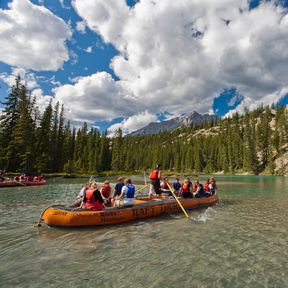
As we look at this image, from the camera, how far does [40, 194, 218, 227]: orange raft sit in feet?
36.6

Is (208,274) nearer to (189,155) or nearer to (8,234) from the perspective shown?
(8,234)

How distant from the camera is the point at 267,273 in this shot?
6.99 m

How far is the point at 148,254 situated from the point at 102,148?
3447 inches

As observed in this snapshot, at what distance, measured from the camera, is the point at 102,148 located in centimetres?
9419

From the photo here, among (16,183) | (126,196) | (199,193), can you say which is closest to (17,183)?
(16,183)

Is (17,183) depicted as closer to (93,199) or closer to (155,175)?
(155,175)

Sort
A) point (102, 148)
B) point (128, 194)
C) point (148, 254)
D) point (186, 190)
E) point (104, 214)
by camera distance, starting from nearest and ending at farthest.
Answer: point (148, 254) < point (104, 214) < point (128, 194) < point (186, 190) < point (102, 148)

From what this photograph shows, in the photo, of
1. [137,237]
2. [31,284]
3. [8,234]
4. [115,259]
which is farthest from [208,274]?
[8,234]

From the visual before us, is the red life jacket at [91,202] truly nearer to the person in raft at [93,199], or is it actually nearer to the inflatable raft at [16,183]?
the person in raft at [93,199]

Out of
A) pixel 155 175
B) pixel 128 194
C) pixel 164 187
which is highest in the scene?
pixel 155 175

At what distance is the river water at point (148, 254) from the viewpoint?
646 cm

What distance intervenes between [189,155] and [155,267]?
123015 millimetres

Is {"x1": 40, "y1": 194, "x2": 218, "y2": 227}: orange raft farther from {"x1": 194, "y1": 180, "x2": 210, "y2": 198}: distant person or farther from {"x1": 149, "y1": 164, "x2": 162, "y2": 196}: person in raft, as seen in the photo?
{"x1": 194, "y1": 180, "x2": 210, "y2": 198}: distant person

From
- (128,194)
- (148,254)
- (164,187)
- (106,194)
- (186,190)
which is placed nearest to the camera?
(148,254)
